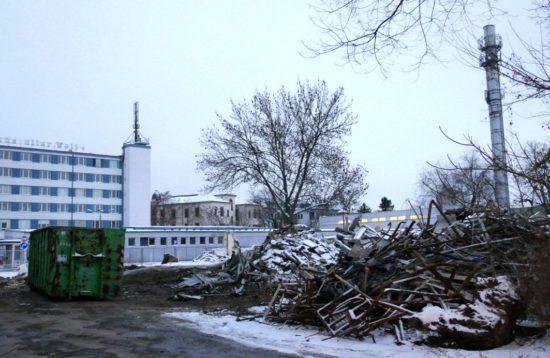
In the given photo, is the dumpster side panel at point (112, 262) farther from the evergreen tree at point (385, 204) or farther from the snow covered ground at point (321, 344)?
the evergreen tree at point (385, 204)

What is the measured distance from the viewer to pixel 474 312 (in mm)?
8094

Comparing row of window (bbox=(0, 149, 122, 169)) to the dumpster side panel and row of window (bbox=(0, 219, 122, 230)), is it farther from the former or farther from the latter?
the dumpster side panel

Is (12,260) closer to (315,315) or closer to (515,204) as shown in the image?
(315,315)

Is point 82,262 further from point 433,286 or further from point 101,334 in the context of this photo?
point 433,286

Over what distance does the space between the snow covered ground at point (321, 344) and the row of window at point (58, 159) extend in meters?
82.1

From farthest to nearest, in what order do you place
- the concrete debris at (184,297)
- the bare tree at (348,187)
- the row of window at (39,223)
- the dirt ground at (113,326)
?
the row of window at (39,223) < the bare tree at (348,187) < the concrete debris at (184,297) < the dirt ground at (113,326)

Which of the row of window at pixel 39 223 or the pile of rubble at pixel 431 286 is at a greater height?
the row of window at pixel 39 223

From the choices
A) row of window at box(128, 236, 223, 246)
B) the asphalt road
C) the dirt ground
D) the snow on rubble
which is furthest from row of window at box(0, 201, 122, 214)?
the asphalt road

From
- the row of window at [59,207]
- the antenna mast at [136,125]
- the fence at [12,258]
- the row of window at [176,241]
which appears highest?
the antenna mast at [136,125]

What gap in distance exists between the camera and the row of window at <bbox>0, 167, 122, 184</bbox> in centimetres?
8425

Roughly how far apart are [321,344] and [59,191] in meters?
A: 87.5

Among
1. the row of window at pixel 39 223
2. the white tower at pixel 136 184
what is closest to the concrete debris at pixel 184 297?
the row of window at pixel 39 223

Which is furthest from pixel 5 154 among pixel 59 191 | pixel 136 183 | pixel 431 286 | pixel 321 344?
pixel 431 286

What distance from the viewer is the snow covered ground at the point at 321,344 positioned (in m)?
7.72
